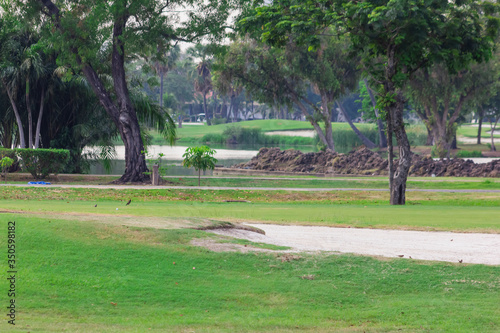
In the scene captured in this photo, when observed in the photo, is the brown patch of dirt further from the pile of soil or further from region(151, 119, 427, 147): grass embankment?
region(151, 119, 427, 147): grass embankment

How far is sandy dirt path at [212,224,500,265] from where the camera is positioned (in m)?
10.6

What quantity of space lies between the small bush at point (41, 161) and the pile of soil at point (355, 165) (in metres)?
20.6

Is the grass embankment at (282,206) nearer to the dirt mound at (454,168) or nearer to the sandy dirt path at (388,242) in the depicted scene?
the sandy dirt path at (388,242)

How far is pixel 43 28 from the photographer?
29.8 m

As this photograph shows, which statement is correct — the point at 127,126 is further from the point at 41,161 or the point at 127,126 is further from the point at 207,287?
the point at 207,287

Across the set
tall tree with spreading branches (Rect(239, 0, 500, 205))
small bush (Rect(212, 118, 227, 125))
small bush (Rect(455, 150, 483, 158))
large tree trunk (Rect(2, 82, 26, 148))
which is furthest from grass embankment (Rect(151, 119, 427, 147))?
tall tree with spreading branches (Rect(239, 0, 500, 205))

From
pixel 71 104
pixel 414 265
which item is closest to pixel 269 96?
pixel 71 104

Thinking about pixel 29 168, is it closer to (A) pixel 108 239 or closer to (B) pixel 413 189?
(B) pixel 413 189

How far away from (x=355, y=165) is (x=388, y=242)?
113 feet

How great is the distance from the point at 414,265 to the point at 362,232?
13.2ft

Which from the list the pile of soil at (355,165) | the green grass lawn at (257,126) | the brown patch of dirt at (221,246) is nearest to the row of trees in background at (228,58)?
the pile of soil at (355,165)

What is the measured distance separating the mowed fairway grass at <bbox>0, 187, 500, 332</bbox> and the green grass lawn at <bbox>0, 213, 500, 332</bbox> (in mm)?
14

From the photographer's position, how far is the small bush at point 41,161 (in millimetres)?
29719

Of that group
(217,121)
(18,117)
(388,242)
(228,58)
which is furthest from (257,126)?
(388,242)
